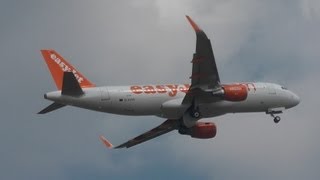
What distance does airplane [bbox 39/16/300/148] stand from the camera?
82625mm

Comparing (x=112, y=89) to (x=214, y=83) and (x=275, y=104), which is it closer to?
(x=214, y=83)

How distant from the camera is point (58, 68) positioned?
87.9 m

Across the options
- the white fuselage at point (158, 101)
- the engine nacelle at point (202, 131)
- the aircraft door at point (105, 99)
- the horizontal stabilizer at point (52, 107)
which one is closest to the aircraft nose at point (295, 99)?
the white fuselage at point (158, 101)

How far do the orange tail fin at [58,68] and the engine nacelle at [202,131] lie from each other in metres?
12.2

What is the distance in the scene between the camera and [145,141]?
9731 centimetres

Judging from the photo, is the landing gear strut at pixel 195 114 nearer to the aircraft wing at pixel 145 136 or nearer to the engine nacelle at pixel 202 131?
the engine nacelle at pixel 202 131

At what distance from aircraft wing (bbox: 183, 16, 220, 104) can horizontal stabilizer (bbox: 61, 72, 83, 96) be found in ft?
32.9

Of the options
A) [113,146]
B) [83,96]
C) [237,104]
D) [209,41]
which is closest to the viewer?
[209,41]

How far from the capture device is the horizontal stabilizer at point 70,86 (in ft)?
265

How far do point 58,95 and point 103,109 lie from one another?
4978 millimetres

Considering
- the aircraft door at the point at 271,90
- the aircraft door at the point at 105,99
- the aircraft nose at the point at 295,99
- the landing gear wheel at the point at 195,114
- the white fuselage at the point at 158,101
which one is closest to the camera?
the white fuselage at the point at 158,101

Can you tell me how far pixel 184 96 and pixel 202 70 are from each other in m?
6.58

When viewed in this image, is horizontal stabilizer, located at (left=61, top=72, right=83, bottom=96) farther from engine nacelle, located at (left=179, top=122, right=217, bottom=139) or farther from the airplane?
engine nacelle, located at (left=179, top=122, right=217, bottom=139)

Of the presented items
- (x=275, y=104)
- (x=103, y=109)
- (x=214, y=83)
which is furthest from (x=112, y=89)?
(x=275, y=104)
